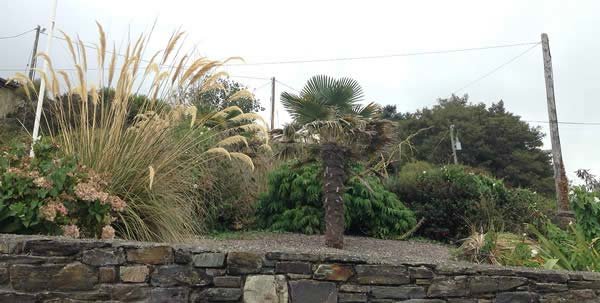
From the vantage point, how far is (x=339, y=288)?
10.4 feet

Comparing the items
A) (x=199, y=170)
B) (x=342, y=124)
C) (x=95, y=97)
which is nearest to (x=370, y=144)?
(x=342, y=124)

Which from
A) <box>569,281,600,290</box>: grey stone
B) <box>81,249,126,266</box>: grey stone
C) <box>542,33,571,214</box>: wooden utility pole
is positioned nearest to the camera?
<box>81,249,126,266</box>: grey stone

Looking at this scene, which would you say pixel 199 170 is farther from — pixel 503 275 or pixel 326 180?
pixel 503 275

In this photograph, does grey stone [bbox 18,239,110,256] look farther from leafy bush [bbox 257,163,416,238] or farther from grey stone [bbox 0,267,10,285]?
leafy bush [bbox 257,163,416,238]

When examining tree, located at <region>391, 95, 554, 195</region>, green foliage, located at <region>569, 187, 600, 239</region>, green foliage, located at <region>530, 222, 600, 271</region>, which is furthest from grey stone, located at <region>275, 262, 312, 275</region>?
tree, located at <region>391, 95, 554, 195</region>

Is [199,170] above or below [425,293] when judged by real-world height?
above

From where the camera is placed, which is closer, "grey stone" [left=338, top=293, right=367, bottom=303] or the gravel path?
"grey stone" [left=338, top=293, right=367, bottom=303]

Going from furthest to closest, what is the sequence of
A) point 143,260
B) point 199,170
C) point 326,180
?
1. point 326,180
2. point 199,170
3. point 143,260

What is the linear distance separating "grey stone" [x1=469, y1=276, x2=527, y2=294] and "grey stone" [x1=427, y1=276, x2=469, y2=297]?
2.3 inches

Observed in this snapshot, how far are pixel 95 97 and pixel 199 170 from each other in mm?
1513

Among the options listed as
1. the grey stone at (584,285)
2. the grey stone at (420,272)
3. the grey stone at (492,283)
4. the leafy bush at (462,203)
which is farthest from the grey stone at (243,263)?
the leafy bush at (462,203)

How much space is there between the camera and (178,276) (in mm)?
3000

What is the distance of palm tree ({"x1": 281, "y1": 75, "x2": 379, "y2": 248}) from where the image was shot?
23.5ft

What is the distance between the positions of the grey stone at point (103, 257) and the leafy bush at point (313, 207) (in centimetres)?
594
